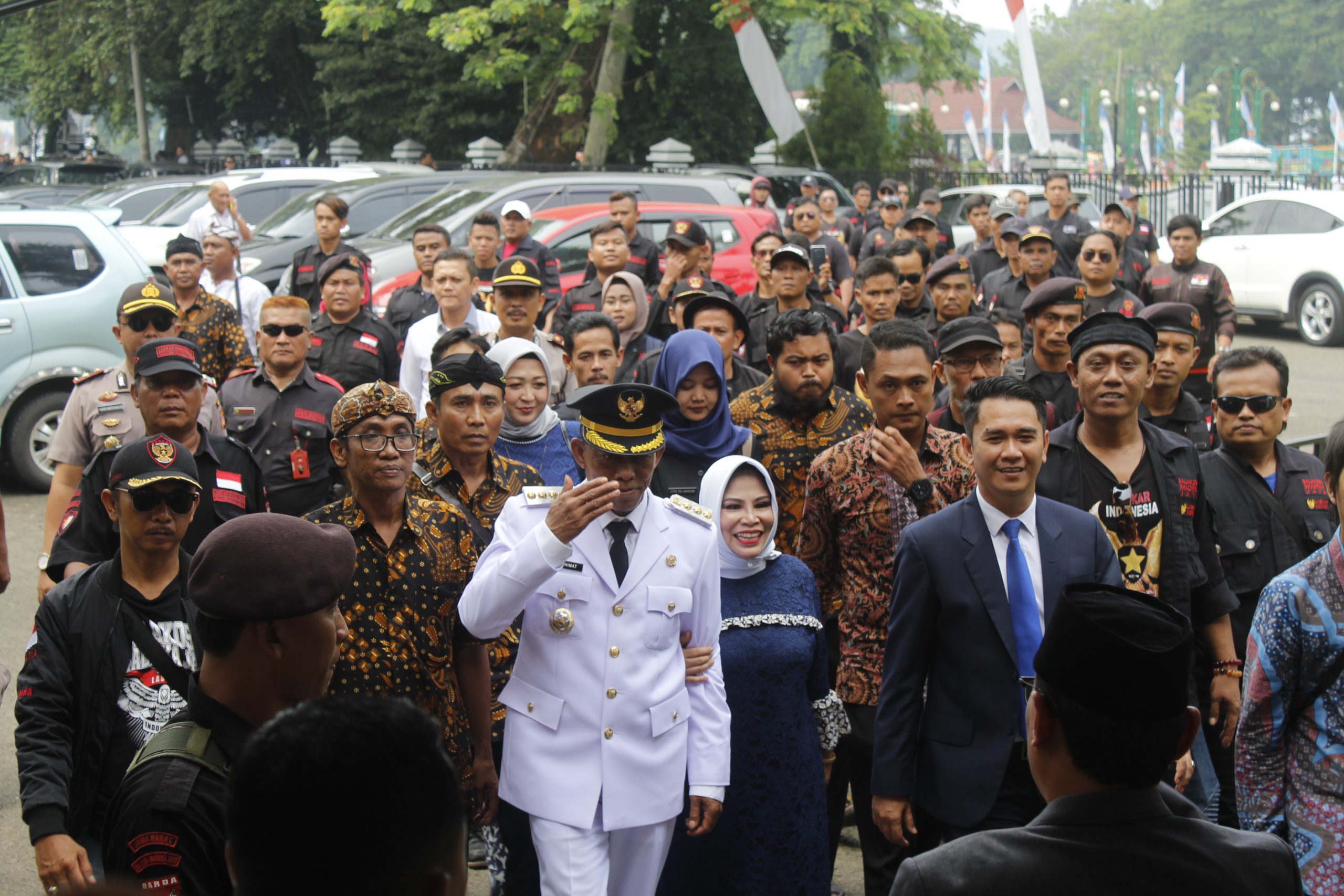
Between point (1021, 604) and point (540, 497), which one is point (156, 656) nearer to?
point (540, 497)

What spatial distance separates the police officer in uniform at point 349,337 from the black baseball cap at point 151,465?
3832mm

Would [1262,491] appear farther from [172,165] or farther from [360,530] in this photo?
[172,165]

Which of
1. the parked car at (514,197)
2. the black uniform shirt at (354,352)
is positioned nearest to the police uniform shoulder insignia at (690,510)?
the black uniform shirt at (354,352)

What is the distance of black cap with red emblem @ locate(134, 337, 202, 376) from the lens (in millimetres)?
5172

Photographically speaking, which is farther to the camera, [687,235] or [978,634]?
[687,235]

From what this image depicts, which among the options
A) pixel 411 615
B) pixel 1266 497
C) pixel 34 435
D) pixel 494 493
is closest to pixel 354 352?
pixel 494 493

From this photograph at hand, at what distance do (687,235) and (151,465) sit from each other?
587 cm

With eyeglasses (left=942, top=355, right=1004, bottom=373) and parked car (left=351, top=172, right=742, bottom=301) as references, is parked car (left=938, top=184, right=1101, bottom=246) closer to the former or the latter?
parked car (left=351, top=172, right=742, bottom=301)

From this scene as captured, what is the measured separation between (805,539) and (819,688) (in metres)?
0.63

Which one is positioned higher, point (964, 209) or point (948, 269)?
point (964, 209)

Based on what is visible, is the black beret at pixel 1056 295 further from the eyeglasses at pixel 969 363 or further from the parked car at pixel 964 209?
the parked car at pixel 964 209

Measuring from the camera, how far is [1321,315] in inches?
711

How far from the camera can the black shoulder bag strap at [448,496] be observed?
4550 mm

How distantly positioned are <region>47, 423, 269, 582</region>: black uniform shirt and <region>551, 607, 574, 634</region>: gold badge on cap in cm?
131
